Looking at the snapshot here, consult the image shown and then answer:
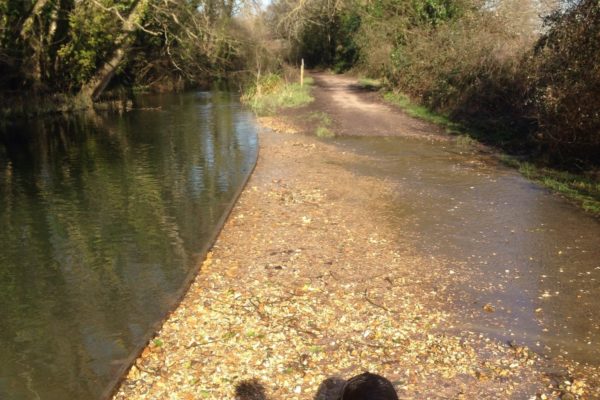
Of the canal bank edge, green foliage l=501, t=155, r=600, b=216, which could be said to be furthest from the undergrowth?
the canal bank edge

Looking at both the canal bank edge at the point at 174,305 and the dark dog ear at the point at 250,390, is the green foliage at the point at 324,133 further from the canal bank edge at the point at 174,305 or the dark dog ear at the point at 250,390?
the dark dog ear at the point at 250,390

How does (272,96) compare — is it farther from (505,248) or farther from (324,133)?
(505,248)

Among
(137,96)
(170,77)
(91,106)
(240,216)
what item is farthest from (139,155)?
(170,77)

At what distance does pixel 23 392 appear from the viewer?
14.3 ft

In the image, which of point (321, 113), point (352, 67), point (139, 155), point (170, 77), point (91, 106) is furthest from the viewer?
point (352, 67)

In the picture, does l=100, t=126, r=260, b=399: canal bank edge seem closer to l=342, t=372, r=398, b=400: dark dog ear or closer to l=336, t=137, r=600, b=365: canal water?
l=342, t=372, r=398, b=400: dark dog ear

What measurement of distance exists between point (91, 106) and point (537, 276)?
80.6ft

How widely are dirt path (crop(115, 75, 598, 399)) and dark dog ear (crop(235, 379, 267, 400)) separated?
0.06 metres

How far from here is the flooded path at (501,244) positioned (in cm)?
509

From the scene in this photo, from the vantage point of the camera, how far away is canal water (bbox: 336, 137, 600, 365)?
16.6ft

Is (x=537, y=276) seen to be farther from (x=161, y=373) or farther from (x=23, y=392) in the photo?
(x=23, y=392)

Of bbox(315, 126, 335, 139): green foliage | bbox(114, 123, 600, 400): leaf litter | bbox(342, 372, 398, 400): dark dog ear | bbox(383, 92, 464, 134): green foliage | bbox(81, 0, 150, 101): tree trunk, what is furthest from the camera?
bbox(81, 0, 150, 101): tree trunk

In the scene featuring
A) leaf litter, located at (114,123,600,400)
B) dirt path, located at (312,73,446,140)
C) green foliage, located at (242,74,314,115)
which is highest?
green foliage, located at (242,74,314,115)

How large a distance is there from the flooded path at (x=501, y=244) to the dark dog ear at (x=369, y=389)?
211 cm
